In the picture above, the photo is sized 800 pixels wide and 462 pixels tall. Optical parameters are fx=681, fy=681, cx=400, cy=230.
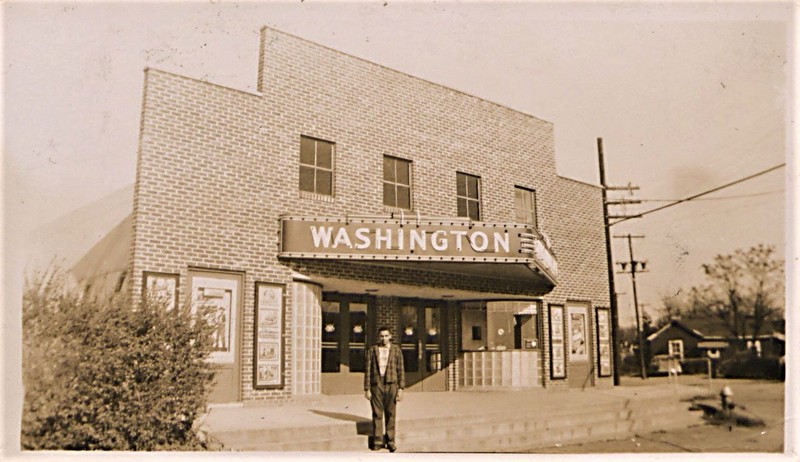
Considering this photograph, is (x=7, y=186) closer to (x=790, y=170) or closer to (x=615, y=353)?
(x=790, y=170)

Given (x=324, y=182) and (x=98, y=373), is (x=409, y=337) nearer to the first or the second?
(x=324, y=182)

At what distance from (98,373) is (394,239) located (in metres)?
6.80

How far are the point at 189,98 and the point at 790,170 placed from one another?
10.6 m

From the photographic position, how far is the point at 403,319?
1686 centimetres

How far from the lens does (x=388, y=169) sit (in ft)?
52.0

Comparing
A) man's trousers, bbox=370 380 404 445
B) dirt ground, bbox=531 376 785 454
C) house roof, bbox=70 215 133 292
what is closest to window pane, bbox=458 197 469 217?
dirt ground, bbox=531 376 785 454

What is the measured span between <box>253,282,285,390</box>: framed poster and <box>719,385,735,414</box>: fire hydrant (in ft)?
29.5

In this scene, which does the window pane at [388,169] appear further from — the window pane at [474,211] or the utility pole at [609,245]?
the utility pole at [609,245]

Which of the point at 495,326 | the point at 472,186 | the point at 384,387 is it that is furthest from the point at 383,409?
the point at 472,186

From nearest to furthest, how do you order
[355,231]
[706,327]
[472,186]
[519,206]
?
[355,231]
[472,186]
[519,206]
[706,327]

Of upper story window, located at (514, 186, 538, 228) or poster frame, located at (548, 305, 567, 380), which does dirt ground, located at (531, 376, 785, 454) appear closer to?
poster frame, located at (548, 305, 567, 380)

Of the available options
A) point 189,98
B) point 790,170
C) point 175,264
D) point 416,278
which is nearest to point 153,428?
point 175,264

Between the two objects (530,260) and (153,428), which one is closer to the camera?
(153,428)

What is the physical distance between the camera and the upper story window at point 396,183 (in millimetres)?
15758
